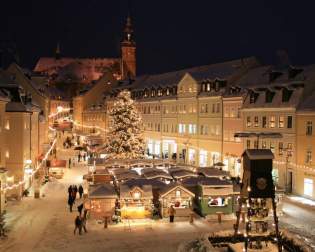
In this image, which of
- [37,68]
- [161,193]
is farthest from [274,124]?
[37,68]

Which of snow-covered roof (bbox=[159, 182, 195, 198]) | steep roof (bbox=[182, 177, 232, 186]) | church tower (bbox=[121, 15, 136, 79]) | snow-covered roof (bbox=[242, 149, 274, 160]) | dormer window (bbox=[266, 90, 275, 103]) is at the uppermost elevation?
church tower (bbox=[121, 15, 136, 79])

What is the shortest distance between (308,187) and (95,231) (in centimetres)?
2057

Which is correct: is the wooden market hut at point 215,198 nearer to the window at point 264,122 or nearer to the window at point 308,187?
the window at point 308,187

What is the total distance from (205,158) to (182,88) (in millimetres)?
11141

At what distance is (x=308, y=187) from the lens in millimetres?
40750

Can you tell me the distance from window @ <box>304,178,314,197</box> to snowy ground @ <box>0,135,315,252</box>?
4.27 meters

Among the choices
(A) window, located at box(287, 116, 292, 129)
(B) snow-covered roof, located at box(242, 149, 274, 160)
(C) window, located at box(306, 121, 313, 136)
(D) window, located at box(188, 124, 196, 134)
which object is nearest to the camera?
(B) snow-covered roof, located at box(242, 149, 274, 160)

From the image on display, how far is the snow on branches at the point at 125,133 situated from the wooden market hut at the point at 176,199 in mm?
19431

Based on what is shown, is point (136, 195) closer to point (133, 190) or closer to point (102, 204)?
point (133, 190)

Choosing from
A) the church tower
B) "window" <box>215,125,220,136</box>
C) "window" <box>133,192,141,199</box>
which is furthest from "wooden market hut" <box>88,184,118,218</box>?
the church tower

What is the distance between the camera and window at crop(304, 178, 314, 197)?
40.3 metres

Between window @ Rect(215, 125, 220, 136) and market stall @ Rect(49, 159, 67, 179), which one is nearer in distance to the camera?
market stall @ Rect(49, 159, 67, 179)

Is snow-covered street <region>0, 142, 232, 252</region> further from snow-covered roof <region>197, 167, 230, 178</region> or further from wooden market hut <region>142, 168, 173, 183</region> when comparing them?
snow-covered roof <region>197, 167, 230, 178</region>

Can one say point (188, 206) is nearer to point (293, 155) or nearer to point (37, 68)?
point (293, 155)
